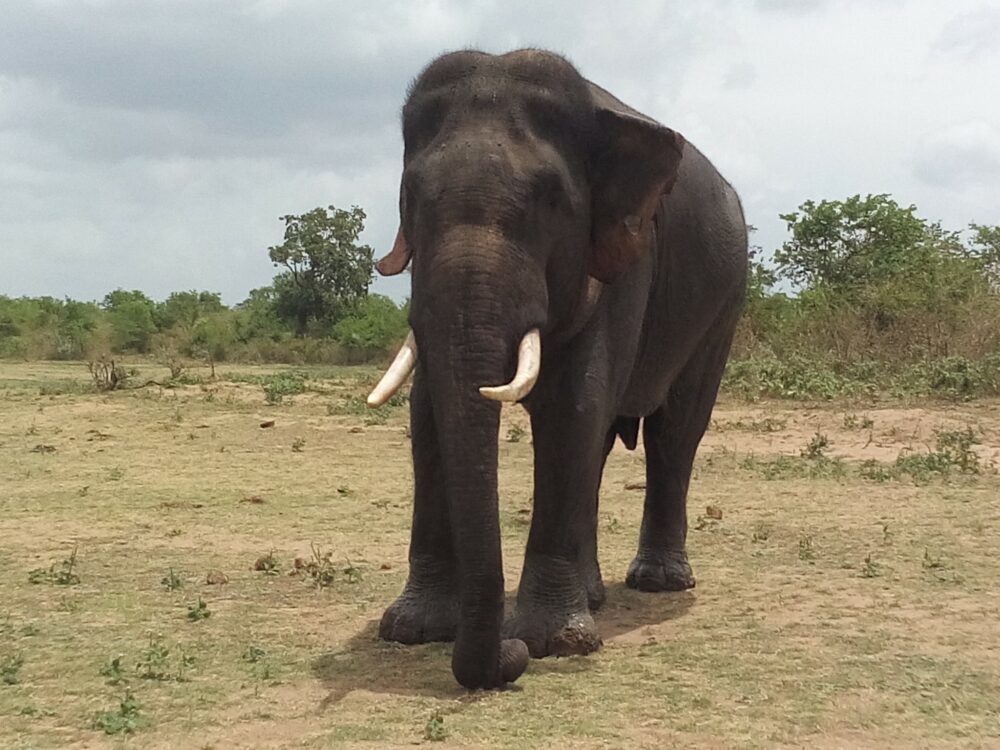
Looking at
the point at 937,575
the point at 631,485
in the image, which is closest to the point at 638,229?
the point at 937,575

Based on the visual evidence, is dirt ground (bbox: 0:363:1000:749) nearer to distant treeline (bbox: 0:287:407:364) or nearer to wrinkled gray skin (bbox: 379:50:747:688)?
wrinkled gray skin (bbox: 379:50:747:688)

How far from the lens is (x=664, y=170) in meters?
4.71

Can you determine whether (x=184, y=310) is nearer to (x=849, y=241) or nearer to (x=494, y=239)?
(x=849, y=241)

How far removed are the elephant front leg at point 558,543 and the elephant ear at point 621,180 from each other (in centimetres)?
66

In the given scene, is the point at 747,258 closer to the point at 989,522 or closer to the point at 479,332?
the point at 989,522

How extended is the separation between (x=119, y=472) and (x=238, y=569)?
4.11 meters

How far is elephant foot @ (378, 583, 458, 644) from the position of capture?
481 centimetres

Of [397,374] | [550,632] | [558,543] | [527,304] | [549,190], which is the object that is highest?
[549,190]

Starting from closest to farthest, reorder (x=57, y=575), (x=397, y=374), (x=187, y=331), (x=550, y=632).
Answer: (x=397, y=374)
(x=550, y=632)
(x=57, y=575)
(x=187, y=331)

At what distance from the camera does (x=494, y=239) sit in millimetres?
4055

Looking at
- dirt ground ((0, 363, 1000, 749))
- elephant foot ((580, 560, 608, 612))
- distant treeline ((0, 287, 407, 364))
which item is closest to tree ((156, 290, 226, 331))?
distant treeline ((0, 287, 407, 364))

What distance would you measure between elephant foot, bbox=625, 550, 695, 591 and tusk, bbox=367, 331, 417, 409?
7.37 ft

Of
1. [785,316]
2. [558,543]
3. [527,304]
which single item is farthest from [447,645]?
[785,316]

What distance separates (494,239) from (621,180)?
2.80 feet
